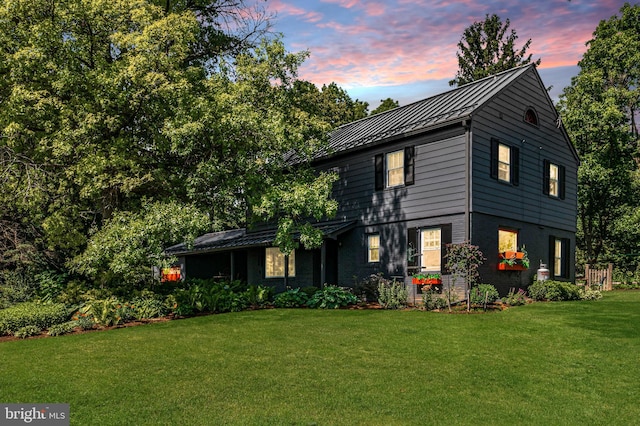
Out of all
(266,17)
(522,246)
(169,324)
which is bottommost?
(169,324)

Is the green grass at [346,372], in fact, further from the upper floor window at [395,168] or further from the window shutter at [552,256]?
the window shutter at [552,256]

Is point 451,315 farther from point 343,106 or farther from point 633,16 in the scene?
point 343,106

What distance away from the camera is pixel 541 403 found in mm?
6840

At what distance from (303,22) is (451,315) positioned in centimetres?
915

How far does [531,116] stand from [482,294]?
812 cm

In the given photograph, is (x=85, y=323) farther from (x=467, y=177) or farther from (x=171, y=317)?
(x=467, y=177)

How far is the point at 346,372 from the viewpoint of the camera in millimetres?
8328

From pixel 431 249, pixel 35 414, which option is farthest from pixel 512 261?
pixel 35 414

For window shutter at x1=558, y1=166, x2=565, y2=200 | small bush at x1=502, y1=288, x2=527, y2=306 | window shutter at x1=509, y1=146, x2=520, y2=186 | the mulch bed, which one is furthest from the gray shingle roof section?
the mulch bed

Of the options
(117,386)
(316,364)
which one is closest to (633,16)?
(316,364)

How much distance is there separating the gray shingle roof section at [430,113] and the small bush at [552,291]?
659 cm

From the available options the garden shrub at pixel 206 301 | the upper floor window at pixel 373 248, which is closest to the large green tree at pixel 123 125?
the garden shrub at pixel 206 301

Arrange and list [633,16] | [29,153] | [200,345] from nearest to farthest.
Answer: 1. [200,345]
2. [29,153]
3. [633,16]

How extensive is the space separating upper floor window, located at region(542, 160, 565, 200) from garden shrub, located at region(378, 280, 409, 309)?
7.82m
